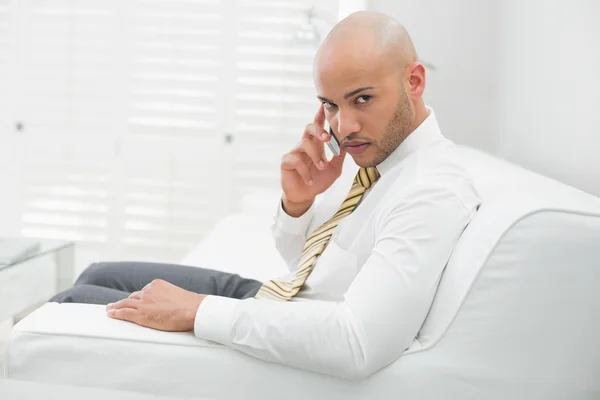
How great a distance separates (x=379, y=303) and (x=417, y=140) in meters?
0.38

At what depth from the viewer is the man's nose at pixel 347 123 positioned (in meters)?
1.35

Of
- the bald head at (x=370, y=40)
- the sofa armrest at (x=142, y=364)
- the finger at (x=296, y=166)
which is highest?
the bald head at (x=370, y=40)

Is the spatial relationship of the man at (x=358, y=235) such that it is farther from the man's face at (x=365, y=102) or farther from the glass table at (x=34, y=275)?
the glass table at (x=34, y=275)

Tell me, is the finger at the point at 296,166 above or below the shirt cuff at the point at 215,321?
above

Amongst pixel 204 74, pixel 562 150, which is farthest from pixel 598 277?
pixel 204 74

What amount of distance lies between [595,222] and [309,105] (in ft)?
8.64

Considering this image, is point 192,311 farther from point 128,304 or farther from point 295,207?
point 295,207

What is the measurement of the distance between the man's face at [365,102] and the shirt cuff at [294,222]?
29cm

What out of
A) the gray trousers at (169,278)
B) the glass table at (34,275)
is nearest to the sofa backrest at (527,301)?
the gray trousers at (169,278)

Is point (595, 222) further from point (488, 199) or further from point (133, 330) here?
point (133, 330)

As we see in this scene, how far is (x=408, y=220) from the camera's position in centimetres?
119

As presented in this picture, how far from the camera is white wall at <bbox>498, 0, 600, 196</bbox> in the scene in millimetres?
1683

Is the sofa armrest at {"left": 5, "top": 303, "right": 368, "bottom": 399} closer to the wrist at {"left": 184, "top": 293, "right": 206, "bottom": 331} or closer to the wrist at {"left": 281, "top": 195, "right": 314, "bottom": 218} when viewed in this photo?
the wrist at {"left": 184, "top": 293, "right": 206, "bottom": 331}

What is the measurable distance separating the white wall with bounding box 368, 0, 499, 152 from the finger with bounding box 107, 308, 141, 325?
2377 mm
